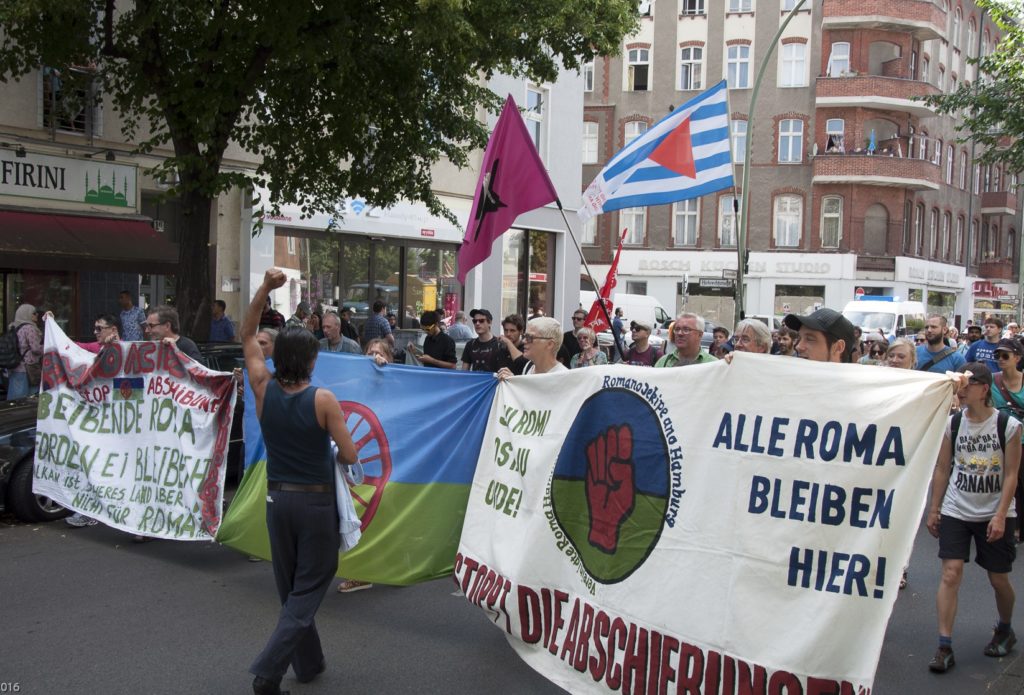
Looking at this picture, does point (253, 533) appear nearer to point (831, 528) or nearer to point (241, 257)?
point (831, 528)

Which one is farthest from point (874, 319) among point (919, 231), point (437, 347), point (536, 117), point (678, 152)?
point (437, 347)

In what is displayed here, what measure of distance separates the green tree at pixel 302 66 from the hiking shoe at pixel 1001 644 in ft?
27.5

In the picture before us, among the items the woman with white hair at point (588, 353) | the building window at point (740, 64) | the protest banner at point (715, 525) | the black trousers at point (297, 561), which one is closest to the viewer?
the protest banner at point (715, 525)

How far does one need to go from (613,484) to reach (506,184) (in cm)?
369

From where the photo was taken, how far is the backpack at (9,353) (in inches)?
485

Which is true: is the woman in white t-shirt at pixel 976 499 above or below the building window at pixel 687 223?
below

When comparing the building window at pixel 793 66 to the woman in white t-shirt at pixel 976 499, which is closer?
the woman in white t-shirt at pixel 976 499

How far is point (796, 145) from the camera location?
4300 cm

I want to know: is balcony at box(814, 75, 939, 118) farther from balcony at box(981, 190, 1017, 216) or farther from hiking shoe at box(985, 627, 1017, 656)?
hiking shoe at box(985, 627, 1017, 656)

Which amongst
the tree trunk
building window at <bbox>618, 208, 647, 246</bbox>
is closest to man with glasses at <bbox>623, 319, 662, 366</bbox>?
the tree trunk

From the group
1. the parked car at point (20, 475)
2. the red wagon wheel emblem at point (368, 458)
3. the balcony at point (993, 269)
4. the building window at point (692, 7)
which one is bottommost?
the parked car at point (20, 475)

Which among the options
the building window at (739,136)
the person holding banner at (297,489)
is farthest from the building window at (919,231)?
the person holding banner at (297,489)

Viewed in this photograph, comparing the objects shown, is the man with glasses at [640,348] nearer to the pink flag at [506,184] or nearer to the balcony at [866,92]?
the pink flag at [506,184]

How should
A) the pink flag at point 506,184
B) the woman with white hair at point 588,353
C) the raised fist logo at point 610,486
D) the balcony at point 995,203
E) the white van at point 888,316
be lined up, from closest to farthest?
1. the raised fist logo at point 610,486
2. the pink flag at point 506,184
3. the woman with white hair at point 588,353
4. the white van at point 888,316
5. the balcony at point 995,203
